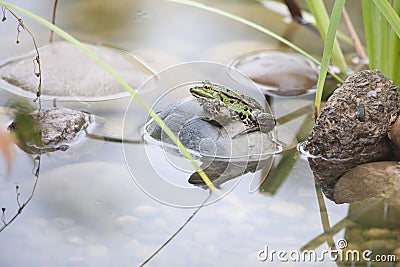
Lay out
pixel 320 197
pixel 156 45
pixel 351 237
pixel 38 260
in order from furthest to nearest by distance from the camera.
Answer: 1. pixel 156 45
2. pixel 320 197
3. pixel 351 237
4. pixel 38 260

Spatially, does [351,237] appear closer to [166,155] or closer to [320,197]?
[320,197]

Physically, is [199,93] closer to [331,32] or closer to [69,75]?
[331,32]

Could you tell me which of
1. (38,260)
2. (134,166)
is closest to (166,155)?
(134,166)

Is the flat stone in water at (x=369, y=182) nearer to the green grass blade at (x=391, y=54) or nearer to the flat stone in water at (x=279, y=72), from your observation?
the green grass blade at (x=391, y=54)

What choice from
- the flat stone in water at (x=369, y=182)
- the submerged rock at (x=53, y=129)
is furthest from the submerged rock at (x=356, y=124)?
the submerged rock at (x=53, y=129)

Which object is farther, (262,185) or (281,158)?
(281,158)

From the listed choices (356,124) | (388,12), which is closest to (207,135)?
(356,124)

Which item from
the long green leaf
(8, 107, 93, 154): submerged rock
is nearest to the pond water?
(8, 107, 93, 154): submerged rock
